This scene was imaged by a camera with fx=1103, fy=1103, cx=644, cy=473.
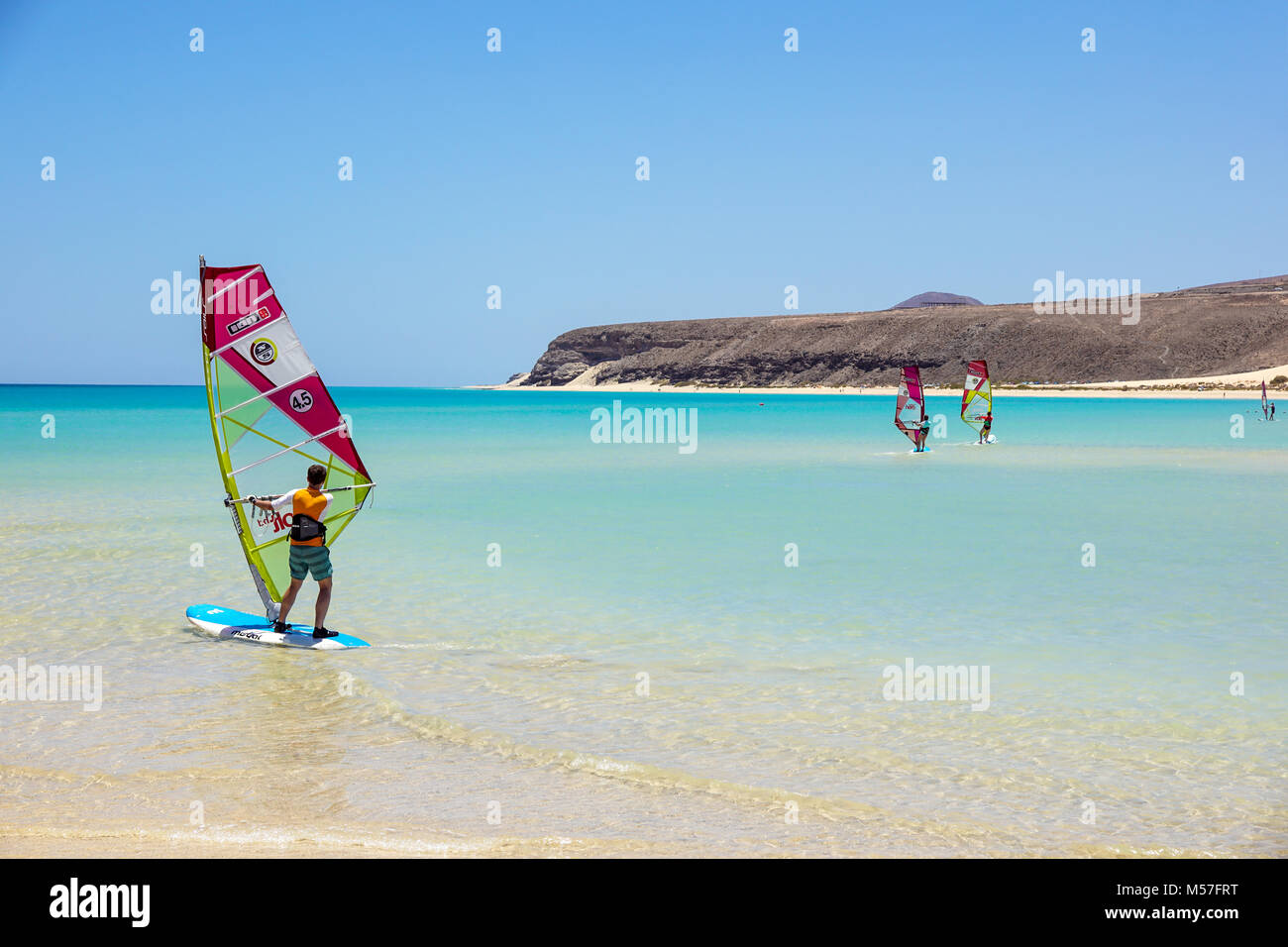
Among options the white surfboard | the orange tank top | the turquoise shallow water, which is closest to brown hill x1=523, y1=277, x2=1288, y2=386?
the turquoise shallow water

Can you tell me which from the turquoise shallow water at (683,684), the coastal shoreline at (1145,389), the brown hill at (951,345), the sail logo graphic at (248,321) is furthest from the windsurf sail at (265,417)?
the brown hill at (951,345)

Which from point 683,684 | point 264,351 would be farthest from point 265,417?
point 683,684

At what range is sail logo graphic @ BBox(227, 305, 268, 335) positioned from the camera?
9062 millimetres

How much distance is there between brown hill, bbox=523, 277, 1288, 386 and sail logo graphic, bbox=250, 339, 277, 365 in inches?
4393

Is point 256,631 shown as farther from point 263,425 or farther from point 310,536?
point 263,425

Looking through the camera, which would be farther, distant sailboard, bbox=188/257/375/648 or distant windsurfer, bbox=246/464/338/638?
distant sailboard, bbox=188/257/375/648

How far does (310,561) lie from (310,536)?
0.77 ft

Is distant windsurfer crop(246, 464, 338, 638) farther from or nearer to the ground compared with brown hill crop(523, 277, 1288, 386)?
A: nearer to the ground

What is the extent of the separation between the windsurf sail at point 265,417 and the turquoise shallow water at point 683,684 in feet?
3.30

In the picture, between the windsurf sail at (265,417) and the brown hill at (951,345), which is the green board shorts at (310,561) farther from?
the brown hill at (951,345)

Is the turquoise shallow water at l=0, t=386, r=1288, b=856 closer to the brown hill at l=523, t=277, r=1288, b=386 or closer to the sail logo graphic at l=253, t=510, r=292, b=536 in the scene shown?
the sail logo graphic at l=253, t=510, r=292, b=536
